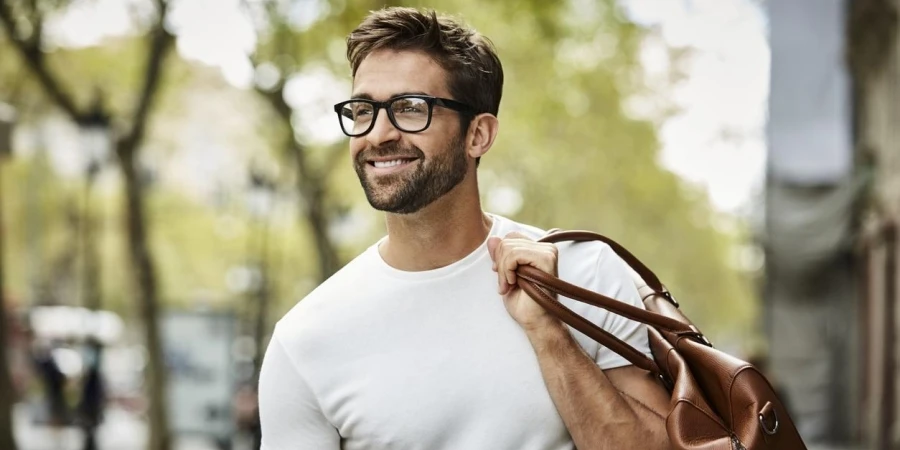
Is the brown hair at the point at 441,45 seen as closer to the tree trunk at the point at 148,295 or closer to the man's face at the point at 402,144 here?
the man's face at the point at 402,144

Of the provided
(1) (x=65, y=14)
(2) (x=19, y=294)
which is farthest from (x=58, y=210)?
(1) (x=65, y=14)

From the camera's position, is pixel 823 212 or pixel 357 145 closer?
pixel 357 145

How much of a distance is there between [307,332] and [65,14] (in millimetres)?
14487

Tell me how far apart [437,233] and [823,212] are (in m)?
17.8

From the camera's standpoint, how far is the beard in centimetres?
297

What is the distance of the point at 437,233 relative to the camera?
3088 mm

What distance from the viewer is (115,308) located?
55.7 meters

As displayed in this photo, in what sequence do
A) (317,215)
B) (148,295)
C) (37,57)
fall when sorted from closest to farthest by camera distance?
(37,57) < (148,295) < (317,215)

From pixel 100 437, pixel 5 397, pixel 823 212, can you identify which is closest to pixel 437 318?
pixel 5 397

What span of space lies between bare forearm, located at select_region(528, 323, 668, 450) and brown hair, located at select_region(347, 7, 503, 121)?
0.60 meters

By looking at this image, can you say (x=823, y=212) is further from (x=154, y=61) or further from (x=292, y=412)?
(x=292, y=412)

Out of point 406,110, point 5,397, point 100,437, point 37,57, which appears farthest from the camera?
point 100,437

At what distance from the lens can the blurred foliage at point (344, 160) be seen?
2000 centimetres

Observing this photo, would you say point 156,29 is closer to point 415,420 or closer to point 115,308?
point 415,420
